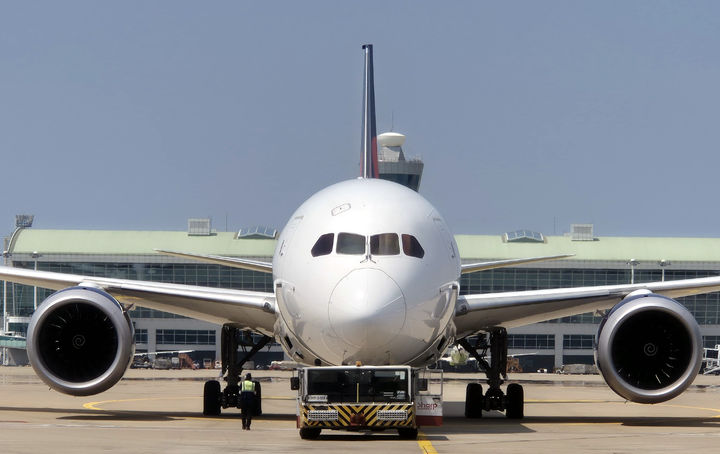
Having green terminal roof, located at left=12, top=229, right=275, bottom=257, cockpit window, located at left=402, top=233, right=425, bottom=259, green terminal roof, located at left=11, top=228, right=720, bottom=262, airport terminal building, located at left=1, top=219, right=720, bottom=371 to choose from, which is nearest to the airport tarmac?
cockpit window, located at left=402, top=233, right=425, bottom=259

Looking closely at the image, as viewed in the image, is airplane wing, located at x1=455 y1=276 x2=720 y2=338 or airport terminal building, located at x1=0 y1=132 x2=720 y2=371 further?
airport terminal building, located at x1=0 y1=132 x2=720 y2=371

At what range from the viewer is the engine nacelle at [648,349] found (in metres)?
22.3

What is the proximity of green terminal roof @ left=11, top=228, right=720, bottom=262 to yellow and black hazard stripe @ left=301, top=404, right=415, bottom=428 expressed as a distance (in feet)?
268

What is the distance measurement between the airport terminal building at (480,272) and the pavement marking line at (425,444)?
79.7 meters

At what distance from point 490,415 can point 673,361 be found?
6026 mm

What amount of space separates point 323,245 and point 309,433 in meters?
2.95

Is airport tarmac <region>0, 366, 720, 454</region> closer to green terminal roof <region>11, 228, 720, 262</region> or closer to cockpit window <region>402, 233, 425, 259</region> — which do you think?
cockpit window <region>402, 233, 425, 259</region>

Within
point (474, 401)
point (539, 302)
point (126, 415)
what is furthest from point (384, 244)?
point (126, 415)

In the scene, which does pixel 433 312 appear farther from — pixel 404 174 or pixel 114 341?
pixel 404 174

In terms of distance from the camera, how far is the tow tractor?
19328mm

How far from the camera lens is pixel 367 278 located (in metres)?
19.2

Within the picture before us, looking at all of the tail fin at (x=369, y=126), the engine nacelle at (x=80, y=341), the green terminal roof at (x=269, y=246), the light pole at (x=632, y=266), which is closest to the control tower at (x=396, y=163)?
the green terminal roof at (x=269, y=246)

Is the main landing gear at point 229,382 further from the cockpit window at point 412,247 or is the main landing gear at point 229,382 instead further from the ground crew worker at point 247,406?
the cockpit window at point 412,247

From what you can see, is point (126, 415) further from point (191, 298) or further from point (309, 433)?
point (309, 433)
